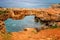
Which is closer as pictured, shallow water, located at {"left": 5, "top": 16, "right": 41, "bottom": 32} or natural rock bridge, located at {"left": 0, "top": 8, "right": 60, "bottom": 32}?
shallow water, located at {"left": 5, "top": 16, "right": 41, "bottom": 32}

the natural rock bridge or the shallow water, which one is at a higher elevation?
the natural rock bridge

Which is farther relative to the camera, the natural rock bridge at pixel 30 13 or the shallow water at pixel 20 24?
the natural rock bridge at pixel 30 13

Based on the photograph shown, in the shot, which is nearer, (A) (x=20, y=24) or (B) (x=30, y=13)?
(A) (x=20, y=24)

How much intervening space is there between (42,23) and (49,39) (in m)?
0.44

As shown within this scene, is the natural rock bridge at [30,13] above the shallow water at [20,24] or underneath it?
above

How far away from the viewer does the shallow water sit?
2.92 m

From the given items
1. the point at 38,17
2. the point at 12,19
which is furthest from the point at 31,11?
the point at 12,19

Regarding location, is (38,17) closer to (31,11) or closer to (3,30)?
(31,11)

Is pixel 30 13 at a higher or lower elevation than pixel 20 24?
→ higher

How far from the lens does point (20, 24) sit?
9.74 feet

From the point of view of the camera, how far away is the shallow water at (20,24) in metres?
2.92

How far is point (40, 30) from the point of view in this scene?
2965 mm

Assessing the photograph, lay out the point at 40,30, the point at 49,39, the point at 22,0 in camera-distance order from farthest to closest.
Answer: the point at 22,0 → the point at 40,30 → the point at 49,39

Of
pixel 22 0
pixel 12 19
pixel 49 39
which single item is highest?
pixel 22 0
